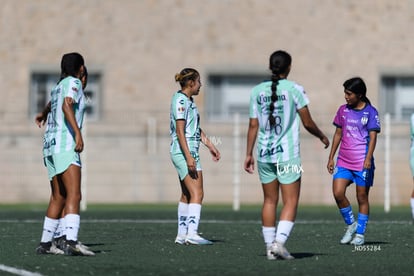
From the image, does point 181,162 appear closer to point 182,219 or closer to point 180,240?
point 182,219

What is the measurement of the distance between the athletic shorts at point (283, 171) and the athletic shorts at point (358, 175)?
9.86 feet

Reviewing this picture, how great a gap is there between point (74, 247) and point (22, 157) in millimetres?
19373

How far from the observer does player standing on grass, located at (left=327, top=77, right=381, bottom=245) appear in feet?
51.0

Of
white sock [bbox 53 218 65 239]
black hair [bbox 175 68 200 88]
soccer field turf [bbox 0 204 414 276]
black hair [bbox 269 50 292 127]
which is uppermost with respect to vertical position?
black hair [bbox 175 68 200 88]

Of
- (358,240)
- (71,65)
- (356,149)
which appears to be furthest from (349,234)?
(71,65)

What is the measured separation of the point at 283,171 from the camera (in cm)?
1284

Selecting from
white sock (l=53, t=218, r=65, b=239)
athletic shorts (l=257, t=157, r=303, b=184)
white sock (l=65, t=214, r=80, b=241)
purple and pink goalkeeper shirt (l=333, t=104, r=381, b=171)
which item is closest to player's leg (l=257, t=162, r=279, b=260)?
athletic shorts (l=257, t=157, r=303, b=184)

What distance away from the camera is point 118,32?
3478 cm

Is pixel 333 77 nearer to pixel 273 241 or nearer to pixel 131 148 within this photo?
pixel 131 148

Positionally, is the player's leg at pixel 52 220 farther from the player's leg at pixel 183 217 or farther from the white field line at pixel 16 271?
the player's leg at pixel 183 217

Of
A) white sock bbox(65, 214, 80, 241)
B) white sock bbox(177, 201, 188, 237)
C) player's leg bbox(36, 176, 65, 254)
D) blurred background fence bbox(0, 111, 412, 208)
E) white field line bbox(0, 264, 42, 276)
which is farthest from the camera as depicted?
blurred background fence bbox(0, 111, 412, 208)

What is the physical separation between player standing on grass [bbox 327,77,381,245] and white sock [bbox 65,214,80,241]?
3.42 meters

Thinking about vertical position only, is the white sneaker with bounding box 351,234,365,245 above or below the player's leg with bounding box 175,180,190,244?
below

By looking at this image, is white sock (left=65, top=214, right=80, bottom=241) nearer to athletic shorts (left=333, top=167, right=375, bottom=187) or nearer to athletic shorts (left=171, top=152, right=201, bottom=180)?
athletic shorts (left=171, top=152, right=201, bottom=180)
